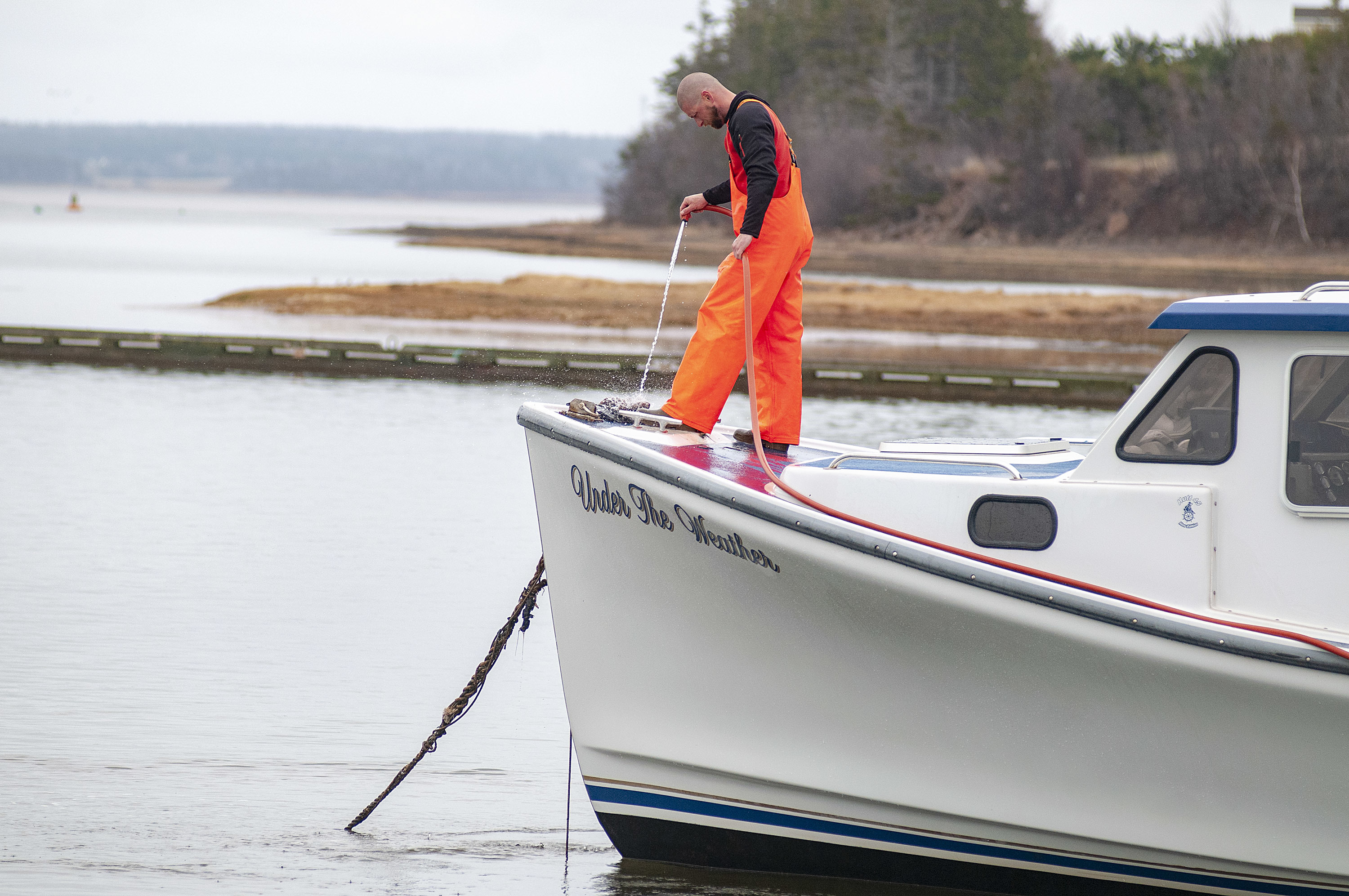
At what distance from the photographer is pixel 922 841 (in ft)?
16.3

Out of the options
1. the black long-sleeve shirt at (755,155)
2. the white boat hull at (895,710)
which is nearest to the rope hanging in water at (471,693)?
the white boat hull at (895,710)

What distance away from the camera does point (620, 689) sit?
514 cm

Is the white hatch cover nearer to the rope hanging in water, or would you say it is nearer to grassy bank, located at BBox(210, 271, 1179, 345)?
the rope hanging in water

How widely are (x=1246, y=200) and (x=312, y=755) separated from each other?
56624 millimetres

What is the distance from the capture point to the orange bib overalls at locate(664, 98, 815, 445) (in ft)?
16.9

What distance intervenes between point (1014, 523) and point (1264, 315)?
104 cm

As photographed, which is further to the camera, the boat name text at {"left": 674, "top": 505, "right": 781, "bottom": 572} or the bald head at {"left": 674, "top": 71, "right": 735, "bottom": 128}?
the bald head at {"left": 674, "top": 71, "right": 735, "bottom": 128}

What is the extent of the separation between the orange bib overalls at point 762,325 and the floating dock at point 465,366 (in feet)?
41.0

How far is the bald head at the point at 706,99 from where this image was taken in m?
5.20

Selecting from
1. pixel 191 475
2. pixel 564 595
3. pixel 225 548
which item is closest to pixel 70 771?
pixel 564 595

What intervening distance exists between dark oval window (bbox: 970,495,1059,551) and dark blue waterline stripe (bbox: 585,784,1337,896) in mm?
1060

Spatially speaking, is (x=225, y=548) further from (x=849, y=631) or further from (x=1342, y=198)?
(x=1342, y=198)

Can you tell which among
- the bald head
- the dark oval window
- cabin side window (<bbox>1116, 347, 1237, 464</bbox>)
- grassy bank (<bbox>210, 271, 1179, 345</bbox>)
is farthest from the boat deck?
grassy bank (<bbox>210, 271, 1179, 345</bbox>)

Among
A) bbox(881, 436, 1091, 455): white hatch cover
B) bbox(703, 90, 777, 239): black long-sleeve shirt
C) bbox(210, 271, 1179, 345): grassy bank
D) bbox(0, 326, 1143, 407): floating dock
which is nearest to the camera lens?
bbox(703, 90, 777, 239): black long-sleeve shirt
